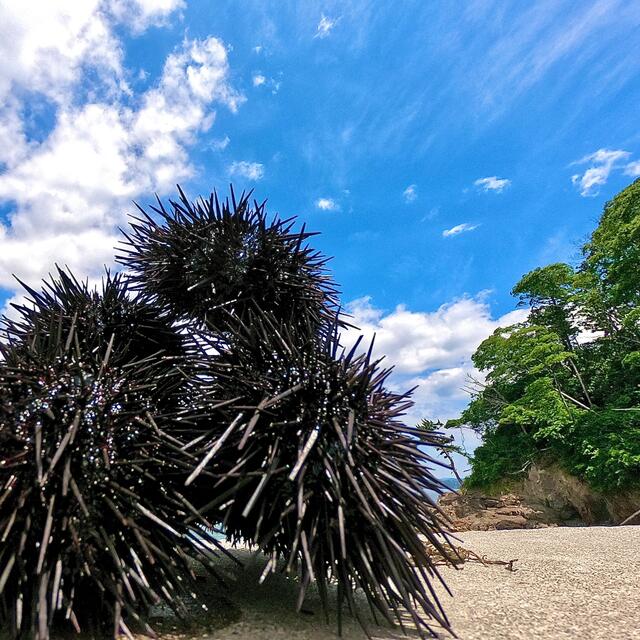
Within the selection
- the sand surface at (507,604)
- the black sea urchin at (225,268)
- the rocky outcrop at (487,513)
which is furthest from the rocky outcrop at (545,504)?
the black sea urchin at (225,268)

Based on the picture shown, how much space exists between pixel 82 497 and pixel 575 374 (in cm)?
1940

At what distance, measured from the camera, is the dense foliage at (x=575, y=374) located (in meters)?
14.4

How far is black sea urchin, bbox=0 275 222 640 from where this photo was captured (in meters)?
1.76

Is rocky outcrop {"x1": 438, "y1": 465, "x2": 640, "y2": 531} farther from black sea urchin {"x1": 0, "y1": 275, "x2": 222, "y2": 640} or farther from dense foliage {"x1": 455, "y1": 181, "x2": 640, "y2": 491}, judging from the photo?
black sea urchin {"x1": 0, "y1": 275, "x2": 222, "y2": 640}

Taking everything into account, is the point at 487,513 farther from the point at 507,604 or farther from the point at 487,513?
the point at 507,604

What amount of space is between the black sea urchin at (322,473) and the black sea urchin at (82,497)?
0.81 feet

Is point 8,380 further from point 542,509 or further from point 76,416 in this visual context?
point 542,509

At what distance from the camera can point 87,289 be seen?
3.12m

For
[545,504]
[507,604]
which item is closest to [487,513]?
[545,504]

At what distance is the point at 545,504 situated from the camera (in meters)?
15.3

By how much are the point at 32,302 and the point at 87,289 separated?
0.34 m

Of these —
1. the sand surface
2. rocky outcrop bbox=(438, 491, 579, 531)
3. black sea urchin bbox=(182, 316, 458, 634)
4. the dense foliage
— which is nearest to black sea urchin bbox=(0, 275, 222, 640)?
black sea urchin bbox=(182, 316, 458, 634)

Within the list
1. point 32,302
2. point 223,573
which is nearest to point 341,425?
point 223,573

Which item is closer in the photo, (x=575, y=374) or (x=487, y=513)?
(x=487, y=513)
